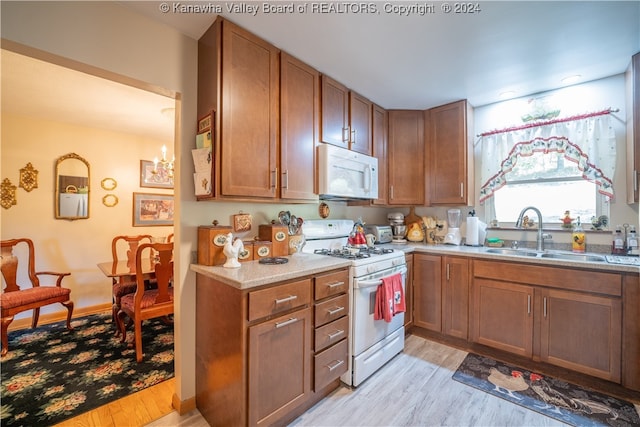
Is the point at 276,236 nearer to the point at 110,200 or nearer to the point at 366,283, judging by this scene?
the point at 366,283

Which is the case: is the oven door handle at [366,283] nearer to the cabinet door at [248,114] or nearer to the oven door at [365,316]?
the oven door at [365,316]

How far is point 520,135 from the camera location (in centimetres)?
267

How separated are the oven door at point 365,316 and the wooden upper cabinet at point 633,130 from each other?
6.37 feet

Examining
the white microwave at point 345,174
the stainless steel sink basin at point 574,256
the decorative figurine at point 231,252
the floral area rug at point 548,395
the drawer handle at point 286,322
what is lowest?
the floral area rug at point 548,395

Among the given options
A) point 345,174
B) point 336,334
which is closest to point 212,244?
point 336,334

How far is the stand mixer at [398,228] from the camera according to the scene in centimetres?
314

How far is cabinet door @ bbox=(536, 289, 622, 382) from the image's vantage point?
1.79 metres

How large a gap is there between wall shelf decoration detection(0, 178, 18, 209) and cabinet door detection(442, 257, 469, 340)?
476 cm

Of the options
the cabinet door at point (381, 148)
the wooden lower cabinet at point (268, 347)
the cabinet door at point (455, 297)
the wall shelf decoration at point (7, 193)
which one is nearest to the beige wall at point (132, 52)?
the wooden lower cabinet at point (268, 347)

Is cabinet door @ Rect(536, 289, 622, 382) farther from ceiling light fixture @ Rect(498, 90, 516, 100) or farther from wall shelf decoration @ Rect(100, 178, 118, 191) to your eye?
wall shelf decoration @ Rect(100, 178, 118, 191)

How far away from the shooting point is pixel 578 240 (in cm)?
231

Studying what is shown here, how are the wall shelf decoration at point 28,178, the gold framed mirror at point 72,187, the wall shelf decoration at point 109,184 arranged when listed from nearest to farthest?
the wall shelf decoration at point 28,178
the gold framed mirror at point 72,187
the wall shelf decoration at point 109,184

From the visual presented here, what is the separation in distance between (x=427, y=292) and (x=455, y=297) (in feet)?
0.84

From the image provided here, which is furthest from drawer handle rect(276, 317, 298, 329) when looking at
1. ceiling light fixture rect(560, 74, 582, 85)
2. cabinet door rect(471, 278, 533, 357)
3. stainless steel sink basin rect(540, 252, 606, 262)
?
ceiling light fixture rect(560, 74, 582, 85)
